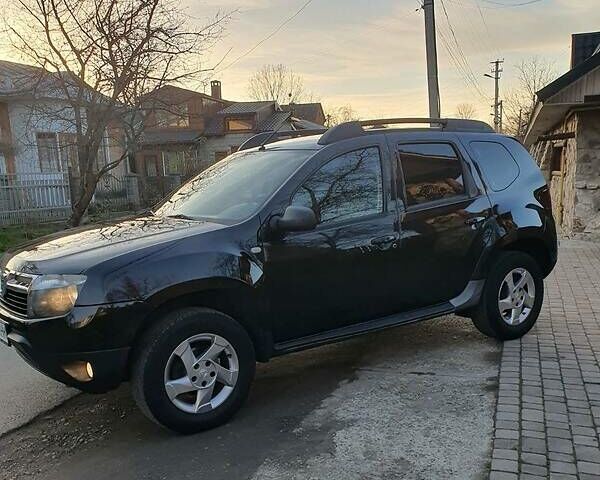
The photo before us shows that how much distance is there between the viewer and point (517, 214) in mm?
5074

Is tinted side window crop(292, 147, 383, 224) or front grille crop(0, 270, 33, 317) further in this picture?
tinted side window crop(292, 147, 383, 224)

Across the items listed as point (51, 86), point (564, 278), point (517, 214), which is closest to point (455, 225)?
point (517, 214)

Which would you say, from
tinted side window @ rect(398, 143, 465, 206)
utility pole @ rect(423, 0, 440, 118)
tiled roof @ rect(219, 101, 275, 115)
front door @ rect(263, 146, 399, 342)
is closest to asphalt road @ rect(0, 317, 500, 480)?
front door @ rect(263, 146, 399, 342)

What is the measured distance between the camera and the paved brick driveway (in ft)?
9.98

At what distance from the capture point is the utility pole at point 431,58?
14.1m

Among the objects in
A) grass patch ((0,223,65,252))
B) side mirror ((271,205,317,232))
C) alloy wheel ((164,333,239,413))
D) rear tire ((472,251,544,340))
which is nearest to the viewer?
alloy wheel ((164,333,239,413))

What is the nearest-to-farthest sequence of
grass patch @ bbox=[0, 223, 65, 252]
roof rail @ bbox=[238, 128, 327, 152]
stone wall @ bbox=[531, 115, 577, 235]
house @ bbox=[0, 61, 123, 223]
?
roof rail @ bbox=[238, 128, 327, 152] → stone wall @ bbox=[531, 115, 577, 235] → grass patch @ bbox=[0, 223, 65, 252] → house @ bbox=[0, 61, 123, 223]

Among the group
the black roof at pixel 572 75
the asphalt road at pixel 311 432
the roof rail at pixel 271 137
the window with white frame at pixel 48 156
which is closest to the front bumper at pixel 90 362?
the asphalt road at pixel 311 432

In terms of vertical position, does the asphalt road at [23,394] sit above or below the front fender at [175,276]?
below

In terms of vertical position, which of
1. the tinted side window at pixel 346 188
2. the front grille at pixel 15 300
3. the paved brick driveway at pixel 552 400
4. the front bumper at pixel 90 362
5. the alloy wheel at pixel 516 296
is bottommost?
the paved brick driveway at pixel 552 400

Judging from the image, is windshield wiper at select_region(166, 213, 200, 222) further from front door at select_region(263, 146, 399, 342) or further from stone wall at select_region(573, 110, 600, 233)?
stone wall at select_region(573, 110, 600, 233)

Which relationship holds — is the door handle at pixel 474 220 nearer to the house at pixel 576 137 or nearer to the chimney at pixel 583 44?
the house at pixel 576 137

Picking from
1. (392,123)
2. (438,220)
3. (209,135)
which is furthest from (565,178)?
(209,135)

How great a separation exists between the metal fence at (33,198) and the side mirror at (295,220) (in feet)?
43.9
